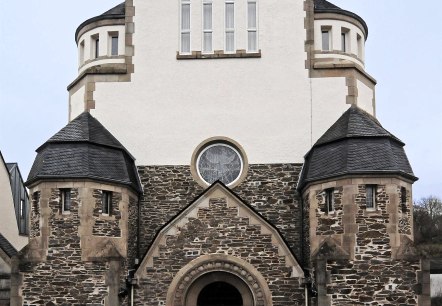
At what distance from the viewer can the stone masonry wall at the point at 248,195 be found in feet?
92.4

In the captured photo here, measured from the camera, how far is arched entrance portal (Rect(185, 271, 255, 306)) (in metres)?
25.3

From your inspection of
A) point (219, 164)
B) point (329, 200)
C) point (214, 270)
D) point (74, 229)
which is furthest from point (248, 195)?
point (74, 229)

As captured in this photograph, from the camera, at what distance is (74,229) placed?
84.2 feet

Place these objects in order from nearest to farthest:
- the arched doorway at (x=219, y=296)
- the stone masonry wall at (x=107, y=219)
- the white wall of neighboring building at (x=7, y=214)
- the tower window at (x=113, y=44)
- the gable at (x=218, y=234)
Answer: the gable at (x=218, y=234), the stone masonry wall at (x=107, y=219), the arched doorway at (x=219, y=296), the tower window at (x=113, y=44), the white wall of neighboring building at (x=7, y=214)

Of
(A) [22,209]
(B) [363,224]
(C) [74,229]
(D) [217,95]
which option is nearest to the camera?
(B) [363,224]

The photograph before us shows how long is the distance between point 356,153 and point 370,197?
1.46m

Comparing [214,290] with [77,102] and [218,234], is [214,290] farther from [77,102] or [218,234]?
→ [77,102]

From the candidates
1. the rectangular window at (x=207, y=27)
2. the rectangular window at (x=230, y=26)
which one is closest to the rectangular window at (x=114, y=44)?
the rectangular window at (x=207, y=27)

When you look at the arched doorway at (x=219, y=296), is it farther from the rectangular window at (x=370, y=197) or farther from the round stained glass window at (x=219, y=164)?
the rectangular window at (x=370, y=197)

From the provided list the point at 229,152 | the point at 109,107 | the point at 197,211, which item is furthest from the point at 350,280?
the point at 109,107

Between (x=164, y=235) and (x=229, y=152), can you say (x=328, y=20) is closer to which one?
(x=229, y=152)

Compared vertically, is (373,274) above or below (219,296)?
above

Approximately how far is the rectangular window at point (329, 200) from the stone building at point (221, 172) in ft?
0.13

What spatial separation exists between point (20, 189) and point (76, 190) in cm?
1949
